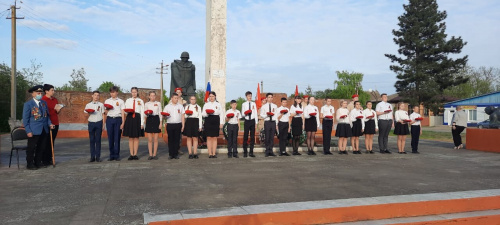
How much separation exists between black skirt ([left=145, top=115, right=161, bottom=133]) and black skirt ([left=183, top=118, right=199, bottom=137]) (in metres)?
0.68

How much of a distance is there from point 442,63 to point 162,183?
42939mm

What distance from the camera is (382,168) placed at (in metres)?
8.52

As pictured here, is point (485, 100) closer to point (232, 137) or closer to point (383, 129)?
point (383, 129)

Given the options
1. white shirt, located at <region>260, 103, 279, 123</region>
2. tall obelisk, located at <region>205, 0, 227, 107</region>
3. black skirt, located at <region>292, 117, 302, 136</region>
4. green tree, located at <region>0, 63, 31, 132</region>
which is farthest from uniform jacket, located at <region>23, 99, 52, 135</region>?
green tree, located at <region>0, 63, 31, 132</region>

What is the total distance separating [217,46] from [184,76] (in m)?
1.43

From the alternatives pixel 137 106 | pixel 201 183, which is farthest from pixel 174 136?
pixel 201 183

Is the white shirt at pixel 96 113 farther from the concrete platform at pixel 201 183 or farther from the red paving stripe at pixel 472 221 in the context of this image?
the red paving stripe at pixel 472 221

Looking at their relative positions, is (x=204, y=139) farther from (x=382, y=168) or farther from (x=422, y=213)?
(x=422, y=213)

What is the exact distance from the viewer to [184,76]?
40.3ft

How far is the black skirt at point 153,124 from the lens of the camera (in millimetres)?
9461

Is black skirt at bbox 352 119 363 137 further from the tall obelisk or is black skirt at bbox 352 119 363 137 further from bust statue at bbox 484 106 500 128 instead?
bust statue at bbox 484 106 500 128

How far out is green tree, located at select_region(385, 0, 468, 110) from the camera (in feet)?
137

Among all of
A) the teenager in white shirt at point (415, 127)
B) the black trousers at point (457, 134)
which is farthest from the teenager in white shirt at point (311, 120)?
the black trousers at point (457, 134)

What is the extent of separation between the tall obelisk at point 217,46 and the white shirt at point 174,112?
2691mm
